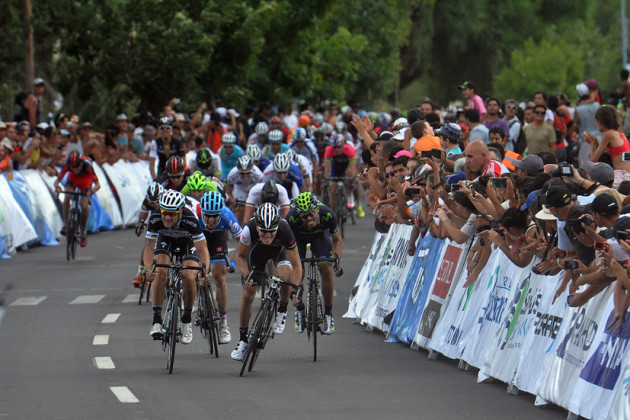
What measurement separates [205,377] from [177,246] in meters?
1.73

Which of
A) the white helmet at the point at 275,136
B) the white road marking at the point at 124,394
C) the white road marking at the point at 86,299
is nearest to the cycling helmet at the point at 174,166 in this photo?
the white road marking at the point at 86,299

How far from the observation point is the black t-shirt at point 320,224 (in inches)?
574

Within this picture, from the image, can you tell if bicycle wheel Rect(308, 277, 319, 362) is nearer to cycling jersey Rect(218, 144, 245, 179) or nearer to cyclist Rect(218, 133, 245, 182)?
cyclist Rect(218, 133, 245, 182)

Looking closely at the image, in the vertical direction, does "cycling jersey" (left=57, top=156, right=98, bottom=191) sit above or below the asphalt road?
above

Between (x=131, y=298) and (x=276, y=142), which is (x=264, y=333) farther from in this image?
(x=276, y=142)

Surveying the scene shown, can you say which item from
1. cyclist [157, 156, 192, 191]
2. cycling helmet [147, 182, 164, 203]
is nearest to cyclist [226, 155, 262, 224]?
cyclist [157, 156, 192, 191]

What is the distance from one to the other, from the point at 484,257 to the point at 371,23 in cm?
5456

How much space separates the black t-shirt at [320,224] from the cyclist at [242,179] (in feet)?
19.1

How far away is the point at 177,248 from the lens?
1378cm

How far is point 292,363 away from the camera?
13.4m

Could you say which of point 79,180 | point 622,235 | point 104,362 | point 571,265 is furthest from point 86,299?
point 622,235

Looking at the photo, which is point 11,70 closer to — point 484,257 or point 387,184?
point 387,184

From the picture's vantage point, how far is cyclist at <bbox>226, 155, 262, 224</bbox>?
804 inches

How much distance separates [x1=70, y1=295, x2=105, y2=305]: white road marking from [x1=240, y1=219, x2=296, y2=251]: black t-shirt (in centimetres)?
559
